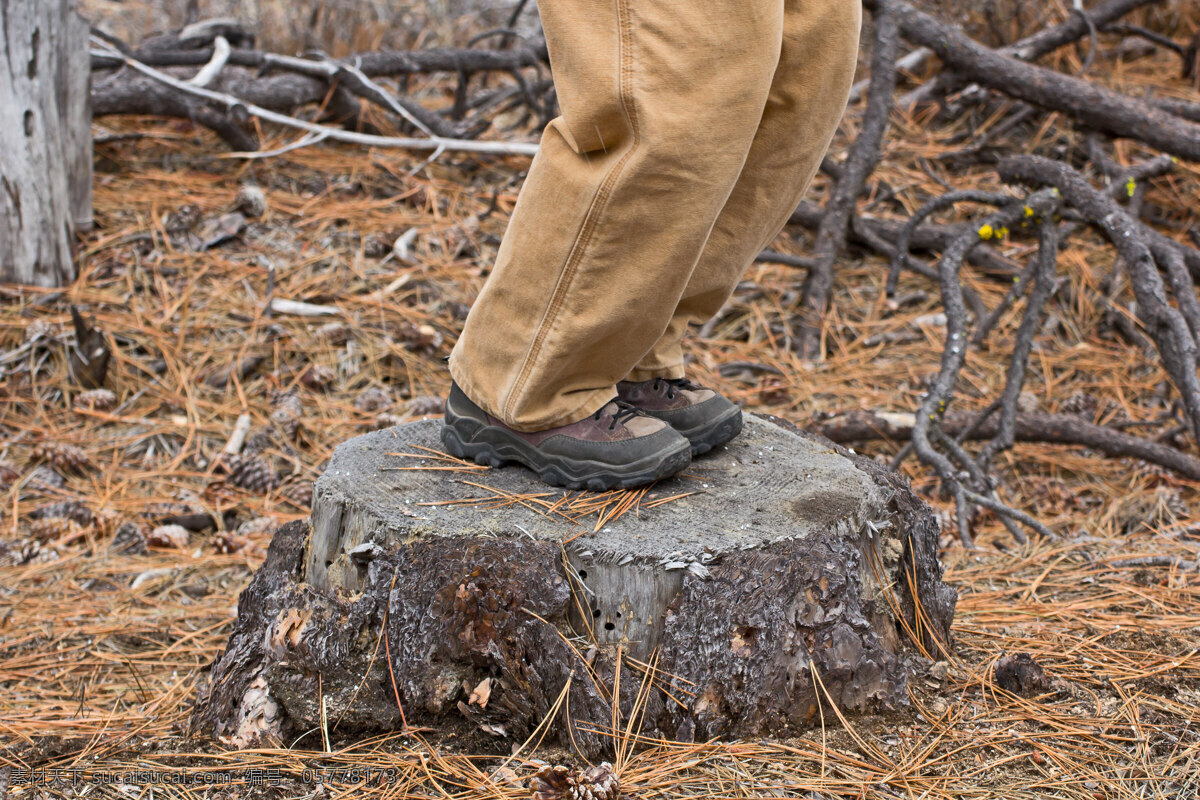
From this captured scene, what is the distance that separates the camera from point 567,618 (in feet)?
5.02

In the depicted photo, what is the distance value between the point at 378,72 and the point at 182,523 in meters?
2.49

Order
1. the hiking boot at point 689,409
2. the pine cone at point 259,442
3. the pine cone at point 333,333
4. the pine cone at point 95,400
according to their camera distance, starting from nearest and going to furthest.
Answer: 1. the hiking boot at point 689,409
2. the pine cone at point 259,442
3. the pine cone at point 95,400
4. the pine cone at point 333,333

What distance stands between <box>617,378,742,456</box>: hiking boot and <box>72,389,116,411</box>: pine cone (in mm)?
1978

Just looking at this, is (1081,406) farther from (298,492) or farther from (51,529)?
(51,529)

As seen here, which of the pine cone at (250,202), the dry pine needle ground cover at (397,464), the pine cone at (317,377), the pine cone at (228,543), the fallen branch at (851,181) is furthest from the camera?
the pine cone at (250,202)

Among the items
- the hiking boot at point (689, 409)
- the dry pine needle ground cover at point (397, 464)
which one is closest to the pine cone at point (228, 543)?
the dry pine needle ground cover at point (397, 464)

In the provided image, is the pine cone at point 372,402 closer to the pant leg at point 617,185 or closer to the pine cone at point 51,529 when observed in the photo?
the pine cone at point 51,529

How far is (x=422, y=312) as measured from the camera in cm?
348

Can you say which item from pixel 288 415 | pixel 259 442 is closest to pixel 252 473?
pixel 259 442

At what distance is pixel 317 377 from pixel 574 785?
2148 millimetres

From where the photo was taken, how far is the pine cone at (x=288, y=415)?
302 centimetres

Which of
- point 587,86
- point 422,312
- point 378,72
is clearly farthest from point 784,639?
point 378,72

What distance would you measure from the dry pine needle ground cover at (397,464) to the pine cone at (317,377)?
0.04ft

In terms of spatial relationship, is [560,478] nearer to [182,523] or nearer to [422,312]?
[182,523]
